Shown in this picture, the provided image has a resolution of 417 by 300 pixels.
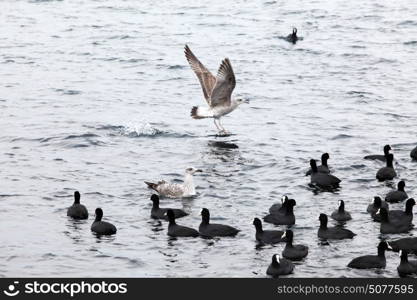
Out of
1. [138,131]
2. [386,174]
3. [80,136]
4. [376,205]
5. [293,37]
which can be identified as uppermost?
[293,37]

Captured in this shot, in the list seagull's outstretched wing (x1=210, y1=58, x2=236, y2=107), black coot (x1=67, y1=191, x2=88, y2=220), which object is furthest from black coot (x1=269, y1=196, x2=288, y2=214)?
seagull's outstretched wing (x1=210, y1=58, x2=236, y2=107)

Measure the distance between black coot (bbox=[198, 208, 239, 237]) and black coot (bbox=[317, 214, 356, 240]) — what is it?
6.58 feet

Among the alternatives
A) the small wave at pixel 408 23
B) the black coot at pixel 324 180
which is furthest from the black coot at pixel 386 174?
the small wave at pixel 408 23

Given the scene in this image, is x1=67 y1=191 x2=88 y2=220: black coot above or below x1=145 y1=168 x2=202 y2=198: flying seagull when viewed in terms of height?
below

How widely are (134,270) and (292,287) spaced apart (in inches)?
150

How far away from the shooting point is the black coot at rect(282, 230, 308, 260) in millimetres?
25078

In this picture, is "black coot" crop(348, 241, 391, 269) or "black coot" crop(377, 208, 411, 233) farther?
"black coot" crop(377, 208, 411, 233)

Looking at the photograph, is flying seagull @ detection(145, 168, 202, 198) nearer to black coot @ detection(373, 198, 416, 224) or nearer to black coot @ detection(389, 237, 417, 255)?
black coot @ detection(373, 198, 416, 224)

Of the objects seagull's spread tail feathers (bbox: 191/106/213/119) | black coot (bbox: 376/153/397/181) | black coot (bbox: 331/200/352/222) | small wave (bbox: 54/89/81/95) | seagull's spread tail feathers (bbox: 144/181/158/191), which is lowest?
black coot (bbox: 331/200/352/222)

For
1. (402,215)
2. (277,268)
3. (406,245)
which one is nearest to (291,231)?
(277,268)

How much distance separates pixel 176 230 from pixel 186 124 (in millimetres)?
12364

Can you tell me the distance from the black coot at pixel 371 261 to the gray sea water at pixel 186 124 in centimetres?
17

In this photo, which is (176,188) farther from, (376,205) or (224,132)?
(224,132)

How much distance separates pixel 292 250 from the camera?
82.5 feet
